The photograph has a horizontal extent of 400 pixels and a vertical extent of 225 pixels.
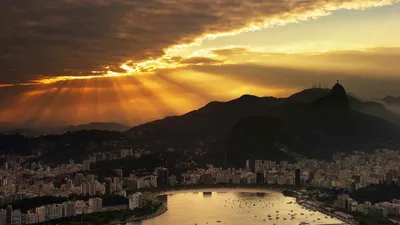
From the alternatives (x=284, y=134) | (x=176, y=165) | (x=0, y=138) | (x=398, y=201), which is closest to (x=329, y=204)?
(x=398, y=201)

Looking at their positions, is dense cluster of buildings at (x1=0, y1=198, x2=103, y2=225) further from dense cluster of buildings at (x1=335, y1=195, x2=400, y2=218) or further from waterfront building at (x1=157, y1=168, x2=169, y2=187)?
dense cluster of buildings at (x1=335, y1=195, x2=400, y2=218)

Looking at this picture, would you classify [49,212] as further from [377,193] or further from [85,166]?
[377,193]

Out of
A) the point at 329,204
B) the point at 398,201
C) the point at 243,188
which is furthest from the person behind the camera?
the point at 243,188

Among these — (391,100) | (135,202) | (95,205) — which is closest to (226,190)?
(135,202)

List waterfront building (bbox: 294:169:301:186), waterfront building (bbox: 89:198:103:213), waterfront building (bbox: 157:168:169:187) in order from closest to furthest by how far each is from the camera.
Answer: waterfront building (bbox: 89:198:103:213) < waterfront building (bbox: 294:169:301:186) < waterfront building (bbox: 157:168:169:187)

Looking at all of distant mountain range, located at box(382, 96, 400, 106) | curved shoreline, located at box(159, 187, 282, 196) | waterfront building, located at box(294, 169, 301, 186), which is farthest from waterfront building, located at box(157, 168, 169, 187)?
distant mountain range, located at box(382, 96, 400, 106)

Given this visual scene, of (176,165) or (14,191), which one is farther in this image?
(176,165)

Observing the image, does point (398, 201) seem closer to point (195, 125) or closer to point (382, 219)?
point (382, 219)
